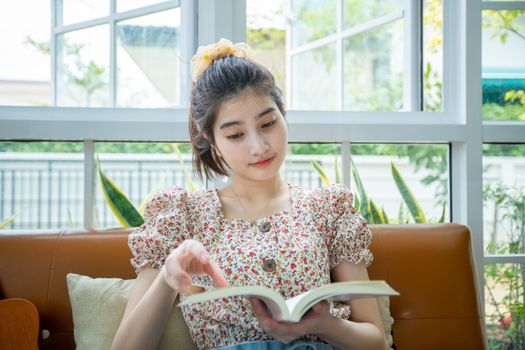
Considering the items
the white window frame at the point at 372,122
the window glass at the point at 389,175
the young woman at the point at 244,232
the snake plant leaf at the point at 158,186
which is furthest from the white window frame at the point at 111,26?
the young woman at the point at 244,232

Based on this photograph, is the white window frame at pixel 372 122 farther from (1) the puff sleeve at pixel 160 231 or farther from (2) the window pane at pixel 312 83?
(1) the puff sleeve at pixel 160 231

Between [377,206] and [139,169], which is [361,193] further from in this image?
[139,169]

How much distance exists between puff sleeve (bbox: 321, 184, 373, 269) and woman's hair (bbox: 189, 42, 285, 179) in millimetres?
298

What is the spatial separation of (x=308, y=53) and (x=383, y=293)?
5.34 feet

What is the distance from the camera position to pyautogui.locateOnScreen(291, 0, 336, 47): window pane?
2.51 meters

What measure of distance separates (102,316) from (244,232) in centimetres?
47

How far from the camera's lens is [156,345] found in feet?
4.92

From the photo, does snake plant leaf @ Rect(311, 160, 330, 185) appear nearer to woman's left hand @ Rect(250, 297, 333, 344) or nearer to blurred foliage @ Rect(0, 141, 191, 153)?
blurred foliage @ Rect(0, 141, 191, 153)

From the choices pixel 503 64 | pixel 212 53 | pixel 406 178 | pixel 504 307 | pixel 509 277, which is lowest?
pixel 504 307

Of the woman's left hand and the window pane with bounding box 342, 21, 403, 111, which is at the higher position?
the window pane with bounding box 342, 21, 403, 111

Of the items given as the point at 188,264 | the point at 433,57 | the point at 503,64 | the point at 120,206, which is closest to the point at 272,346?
the point at 188,264

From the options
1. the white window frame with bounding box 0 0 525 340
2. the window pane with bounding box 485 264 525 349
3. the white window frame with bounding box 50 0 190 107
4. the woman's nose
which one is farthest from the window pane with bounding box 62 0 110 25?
the window pane with bounding box 485 264 525 349

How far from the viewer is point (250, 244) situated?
1570 mm

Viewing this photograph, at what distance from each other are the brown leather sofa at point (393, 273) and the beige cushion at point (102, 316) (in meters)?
0.12
